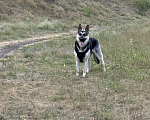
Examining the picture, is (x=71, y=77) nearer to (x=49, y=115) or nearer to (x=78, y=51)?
(x=78, y=51)

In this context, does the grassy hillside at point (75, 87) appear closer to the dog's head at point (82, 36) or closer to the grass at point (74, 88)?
the grass at point (74, 88)

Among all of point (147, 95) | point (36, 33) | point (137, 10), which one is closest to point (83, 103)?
point (147, 95)

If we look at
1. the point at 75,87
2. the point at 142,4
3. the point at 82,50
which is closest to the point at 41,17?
the point at 82,50

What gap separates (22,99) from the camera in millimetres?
5004

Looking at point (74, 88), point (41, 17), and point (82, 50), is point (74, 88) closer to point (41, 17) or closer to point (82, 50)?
point (82, 50)

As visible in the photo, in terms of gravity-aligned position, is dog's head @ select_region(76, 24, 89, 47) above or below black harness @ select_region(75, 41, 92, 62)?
above

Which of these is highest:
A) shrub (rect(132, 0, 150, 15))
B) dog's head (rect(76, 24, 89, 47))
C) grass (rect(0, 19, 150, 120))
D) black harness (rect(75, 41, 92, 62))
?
shrub (rect(132, 0, 150, 15))

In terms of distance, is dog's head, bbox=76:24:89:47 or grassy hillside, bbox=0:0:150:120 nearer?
grassy hillside, bbox=0:0:150:120

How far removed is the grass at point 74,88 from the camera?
14.4 feet

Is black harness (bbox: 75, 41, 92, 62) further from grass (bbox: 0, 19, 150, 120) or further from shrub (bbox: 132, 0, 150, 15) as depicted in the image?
shrub (bbox: 132, 0, 150, 15)

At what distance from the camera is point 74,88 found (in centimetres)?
580

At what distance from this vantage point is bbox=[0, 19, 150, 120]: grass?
439 cm

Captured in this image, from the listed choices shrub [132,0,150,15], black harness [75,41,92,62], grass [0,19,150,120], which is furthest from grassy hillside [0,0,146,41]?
shrub [132,0,150,15]

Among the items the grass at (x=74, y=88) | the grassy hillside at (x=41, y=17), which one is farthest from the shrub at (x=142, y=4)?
the grass at (x=74, y=88)
